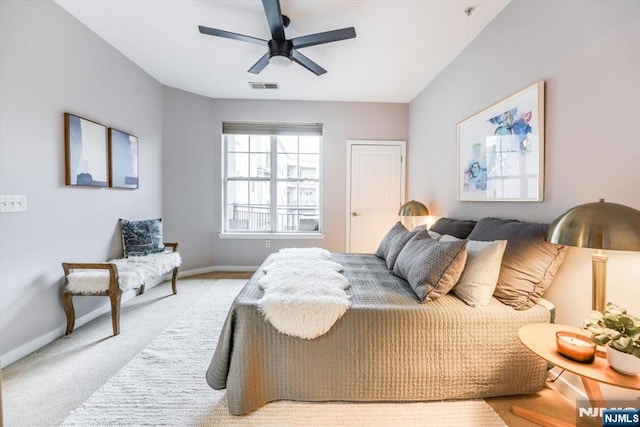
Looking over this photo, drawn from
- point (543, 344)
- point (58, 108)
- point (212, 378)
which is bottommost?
point (212, 378)

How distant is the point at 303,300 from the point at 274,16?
1.94 m

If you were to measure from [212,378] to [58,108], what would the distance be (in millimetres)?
2416

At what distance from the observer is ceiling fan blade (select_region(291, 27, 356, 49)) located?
2085 mm

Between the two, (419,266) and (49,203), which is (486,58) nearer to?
(419,266)

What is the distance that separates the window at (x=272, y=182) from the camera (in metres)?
4.24

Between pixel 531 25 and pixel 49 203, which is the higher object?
pixel 531 25

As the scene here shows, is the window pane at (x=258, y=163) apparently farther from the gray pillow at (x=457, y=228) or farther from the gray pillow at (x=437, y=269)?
the gray pillow at (x=437, y=269)

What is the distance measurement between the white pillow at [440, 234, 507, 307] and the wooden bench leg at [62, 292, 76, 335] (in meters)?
2.91

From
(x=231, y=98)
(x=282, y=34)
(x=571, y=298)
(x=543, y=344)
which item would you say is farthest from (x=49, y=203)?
(x=571, y=298)

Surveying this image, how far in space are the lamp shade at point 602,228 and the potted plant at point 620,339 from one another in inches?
11.4

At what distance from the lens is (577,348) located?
1.15m

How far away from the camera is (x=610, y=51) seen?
1.37 metres

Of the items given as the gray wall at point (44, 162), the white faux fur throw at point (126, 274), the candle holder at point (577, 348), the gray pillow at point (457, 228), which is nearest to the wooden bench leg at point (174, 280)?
the white faux fur throw at point (126, 274)

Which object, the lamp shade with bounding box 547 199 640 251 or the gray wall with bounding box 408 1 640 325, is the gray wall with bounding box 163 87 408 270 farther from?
the lamp shade with bounding box 547 199 640 251
